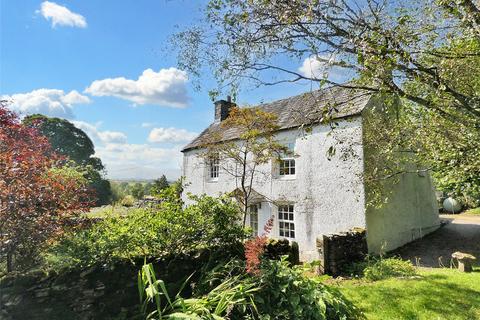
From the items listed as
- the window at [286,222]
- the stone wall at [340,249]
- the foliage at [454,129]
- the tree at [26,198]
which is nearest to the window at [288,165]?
the window at [286,222]

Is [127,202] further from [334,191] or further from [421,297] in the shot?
[421,297]

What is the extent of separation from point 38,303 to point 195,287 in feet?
7.46

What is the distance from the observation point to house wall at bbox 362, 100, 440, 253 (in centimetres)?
1245

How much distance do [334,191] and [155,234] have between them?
1004 centimetres

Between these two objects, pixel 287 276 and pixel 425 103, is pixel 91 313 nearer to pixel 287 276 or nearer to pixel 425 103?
Result: pixel 287 276

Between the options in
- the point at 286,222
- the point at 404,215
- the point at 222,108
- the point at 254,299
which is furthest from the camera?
the point at 222,108

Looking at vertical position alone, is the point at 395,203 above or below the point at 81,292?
above

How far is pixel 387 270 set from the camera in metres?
9.70

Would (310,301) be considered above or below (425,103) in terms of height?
below

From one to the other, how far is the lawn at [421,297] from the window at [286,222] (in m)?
6.58

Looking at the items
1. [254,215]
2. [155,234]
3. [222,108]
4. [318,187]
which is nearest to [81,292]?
[155,234]

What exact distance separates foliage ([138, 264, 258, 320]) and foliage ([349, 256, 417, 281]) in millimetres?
5896

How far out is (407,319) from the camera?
5.67 m

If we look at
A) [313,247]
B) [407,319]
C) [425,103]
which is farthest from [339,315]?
[313,247]
